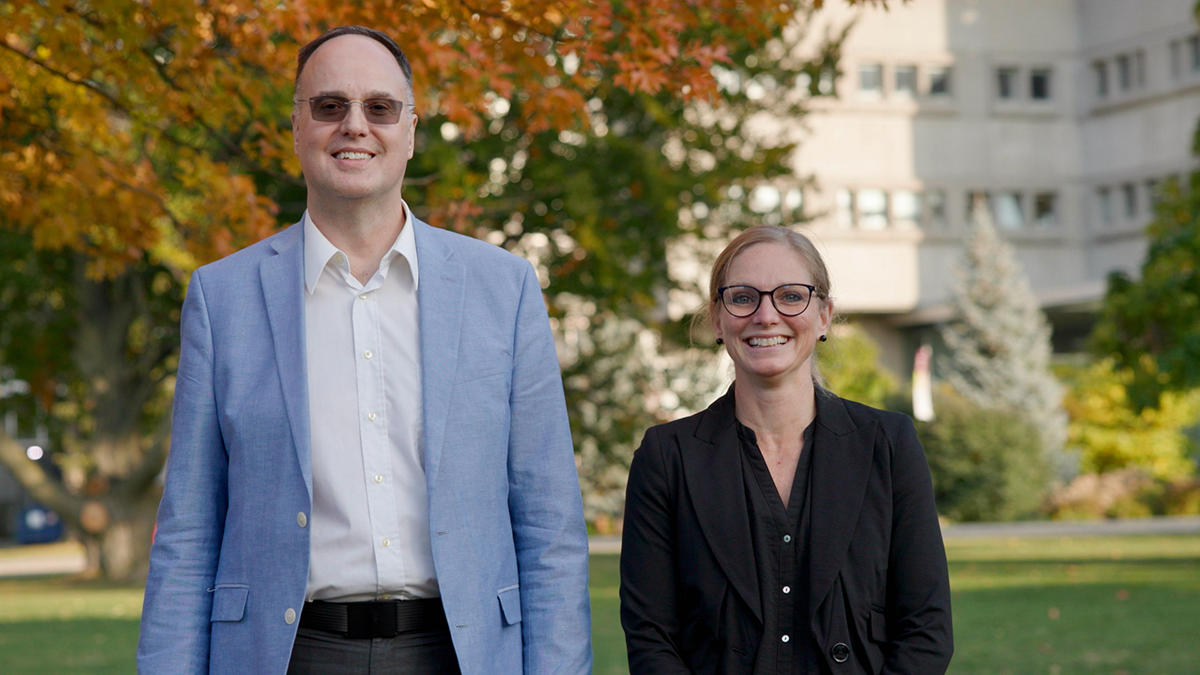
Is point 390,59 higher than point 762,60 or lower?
lower

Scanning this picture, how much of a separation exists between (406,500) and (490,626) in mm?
342

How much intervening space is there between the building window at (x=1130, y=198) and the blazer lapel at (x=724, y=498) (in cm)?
4731

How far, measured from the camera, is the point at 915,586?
335 cm

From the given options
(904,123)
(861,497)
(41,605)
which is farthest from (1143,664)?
(904,123)

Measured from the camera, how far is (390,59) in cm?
328

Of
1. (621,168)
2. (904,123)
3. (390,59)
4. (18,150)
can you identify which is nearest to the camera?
(390,59)

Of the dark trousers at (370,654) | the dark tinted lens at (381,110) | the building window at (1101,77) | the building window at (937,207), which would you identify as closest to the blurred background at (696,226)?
the building window at (1101,77)

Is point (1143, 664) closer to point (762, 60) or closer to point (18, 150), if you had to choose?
point (18, 150)

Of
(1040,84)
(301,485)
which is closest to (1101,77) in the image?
(1040,84)

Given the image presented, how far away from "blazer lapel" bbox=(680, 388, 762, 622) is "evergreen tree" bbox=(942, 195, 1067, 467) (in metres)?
34.1

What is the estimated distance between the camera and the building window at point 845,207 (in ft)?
150

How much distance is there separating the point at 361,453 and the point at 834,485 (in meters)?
1.16

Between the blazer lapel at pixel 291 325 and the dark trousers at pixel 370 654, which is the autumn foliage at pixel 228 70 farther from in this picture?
the dark trousers at pixel 370 654

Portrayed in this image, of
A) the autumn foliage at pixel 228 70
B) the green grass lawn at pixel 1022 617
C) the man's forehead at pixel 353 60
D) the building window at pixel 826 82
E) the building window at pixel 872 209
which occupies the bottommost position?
the green grass lawn at pixel 1022 617
